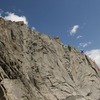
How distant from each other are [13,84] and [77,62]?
65.5 ft

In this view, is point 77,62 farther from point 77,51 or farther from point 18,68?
point 18,68

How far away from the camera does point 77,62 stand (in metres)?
55.5

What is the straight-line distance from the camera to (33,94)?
131 ft

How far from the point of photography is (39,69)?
44.7m

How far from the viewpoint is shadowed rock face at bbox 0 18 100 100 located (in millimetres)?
40000

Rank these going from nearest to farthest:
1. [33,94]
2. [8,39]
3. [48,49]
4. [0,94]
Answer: [0,94] < [33,94] < [8,39] < [48,49]

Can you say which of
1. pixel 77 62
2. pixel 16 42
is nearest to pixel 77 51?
pixel 77 62

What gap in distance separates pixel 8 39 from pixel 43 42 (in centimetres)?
838

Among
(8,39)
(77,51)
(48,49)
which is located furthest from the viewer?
(77,51)

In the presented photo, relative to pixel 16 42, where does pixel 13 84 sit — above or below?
below

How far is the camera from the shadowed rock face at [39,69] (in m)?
40.0

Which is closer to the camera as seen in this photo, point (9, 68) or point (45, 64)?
point (9, 68)

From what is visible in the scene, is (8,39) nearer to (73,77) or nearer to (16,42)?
(16,42)

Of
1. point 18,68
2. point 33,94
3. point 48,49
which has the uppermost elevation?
point 48,49
